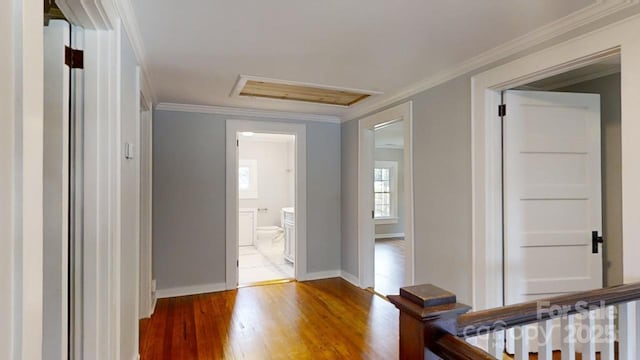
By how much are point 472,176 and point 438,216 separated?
54cm

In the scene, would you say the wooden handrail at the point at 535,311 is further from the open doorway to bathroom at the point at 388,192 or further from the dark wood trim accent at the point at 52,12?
the open doorway to bathroom at the point at 388,192

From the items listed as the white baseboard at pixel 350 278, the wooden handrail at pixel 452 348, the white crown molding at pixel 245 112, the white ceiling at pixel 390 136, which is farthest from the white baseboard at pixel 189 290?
the wooden handrail at pixel 452 348

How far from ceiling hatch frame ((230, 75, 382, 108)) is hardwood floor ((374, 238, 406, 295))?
2086 mm

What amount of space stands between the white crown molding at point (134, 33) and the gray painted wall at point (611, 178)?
3601 millimetres

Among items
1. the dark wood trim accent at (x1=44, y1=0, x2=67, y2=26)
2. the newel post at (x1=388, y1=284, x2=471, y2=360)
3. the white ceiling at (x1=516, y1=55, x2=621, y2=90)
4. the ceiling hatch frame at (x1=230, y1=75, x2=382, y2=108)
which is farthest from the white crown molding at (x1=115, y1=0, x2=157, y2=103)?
the white ceiling at (x1=516, y1=55, x2=621, y2=90)

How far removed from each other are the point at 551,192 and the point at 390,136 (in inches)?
173

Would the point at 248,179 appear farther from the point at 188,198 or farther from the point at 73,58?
the point at 73,58

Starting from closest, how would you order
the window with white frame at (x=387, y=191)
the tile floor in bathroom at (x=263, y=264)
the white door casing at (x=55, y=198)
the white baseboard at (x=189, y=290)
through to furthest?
the white door casing at (x=55, y=198), the white baseboard at (x=189, y=290), the tile floor in bathroom at (x=263, y=264), the window with white frame at (x=387, y=191)

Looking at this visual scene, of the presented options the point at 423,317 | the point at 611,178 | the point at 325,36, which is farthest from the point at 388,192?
the point at 423,317

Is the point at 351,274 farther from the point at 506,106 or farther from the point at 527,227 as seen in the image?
the point at 506,106

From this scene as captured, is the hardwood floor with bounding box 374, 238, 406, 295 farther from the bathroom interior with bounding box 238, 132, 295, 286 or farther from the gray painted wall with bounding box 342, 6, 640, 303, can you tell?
the bathroom interior with bounding box 238, 132, 295, 286

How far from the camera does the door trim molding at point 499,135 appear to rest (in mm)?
1752

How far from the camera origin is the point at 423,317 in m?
0.91
